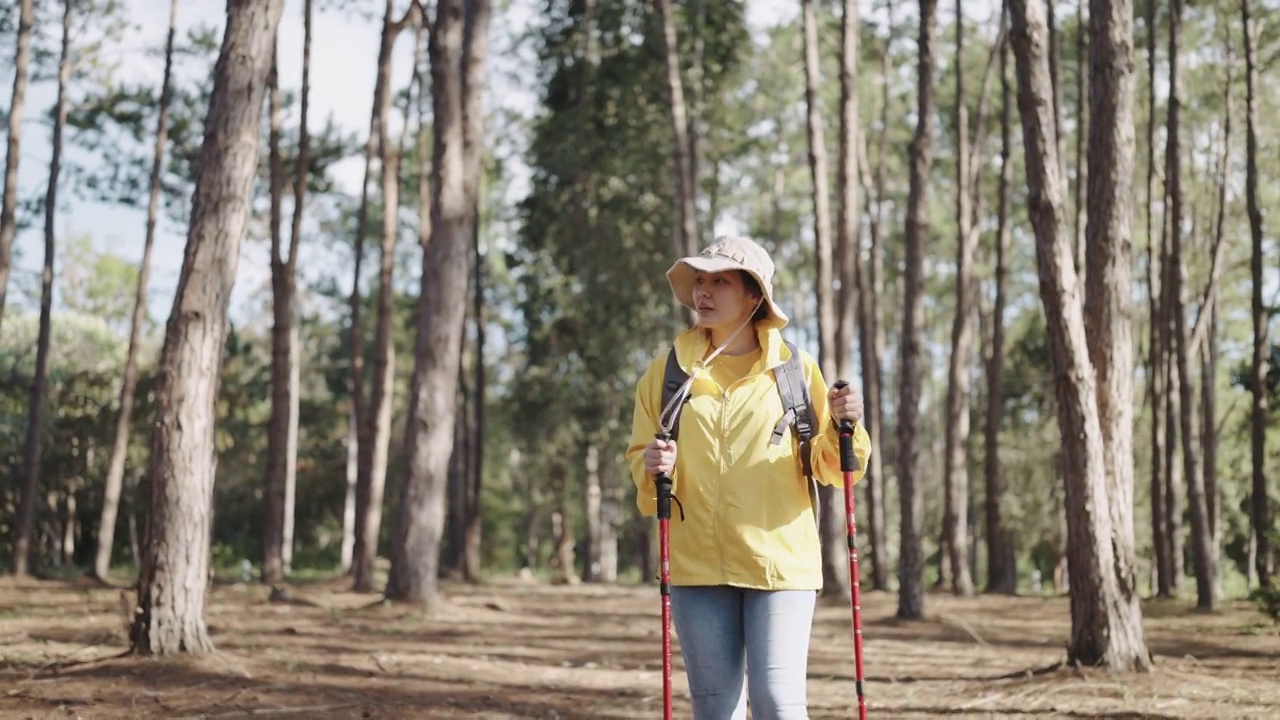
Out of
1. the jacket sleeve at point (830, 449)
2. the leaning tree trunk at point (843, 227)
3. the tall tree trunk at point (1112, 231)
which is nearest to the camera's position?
the jacket sleeve at point (830, 449)

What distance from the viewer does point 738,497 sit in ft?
12.9

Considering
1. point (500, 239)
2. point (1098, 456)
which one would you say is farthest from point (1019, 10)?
point (500, 239)

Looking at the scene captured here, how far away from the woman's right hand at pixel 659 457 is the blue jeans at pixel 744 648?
1.35 ft

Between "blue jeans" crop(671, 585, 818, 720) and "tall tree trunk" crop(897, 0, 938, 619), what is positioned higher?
"tall tree trunk" crop(897, 0, 938, 619)

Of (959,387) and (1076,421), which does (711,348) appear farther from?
(959,387)

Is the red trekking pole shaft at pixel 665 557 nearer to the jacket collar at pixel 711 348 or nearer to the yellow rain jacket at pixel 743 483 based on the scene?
the yellow rain jacket at pixel 743 483

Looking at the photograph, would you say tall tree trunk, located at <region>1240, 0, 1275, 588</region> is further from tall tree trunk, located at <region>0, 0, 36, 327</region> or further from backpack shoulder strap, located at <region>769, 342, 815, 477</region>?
tall tree trunk, located at <region>0, 0, 36, 327</region>

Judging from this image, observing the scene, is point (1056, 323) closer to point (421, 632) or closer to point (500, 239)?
point (421, 632)

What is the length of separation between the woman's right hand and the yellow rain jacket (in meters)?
0.09

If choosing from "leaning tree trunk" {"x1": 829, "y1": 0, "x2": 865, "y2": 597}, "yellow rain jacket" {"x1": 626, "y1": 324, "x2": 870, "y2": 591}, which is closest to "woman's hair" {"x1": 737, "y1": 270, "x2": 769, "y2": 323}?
"yellow rain jacket" {"x1": 626, "y1": 324, "x2": 870, "y2": 591}

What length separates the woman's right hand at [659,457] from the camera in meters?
3.86

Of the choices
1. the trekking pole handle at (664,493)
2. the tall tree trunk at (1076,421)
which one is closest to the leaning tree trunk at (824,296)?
the tall tree trunk at (1076,421)

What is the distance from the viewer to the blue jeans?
12.5ft

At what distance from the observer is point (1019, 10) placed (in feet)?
28.9
